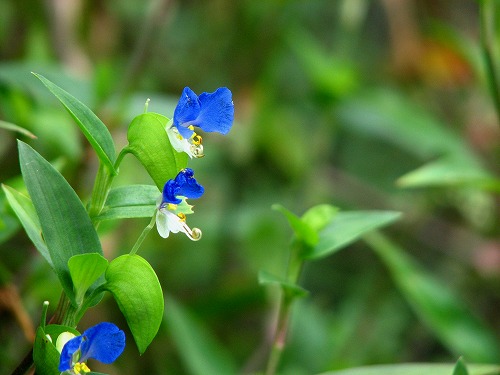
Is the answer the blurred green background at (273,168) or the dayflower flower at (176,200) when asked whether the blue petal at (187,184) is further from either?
the blurred green background at (273,168)

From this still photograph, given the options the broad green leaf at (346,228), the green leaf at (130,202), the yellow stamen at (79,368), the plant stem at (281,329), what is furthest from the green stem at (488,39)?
the yellow stamen at (79,368)

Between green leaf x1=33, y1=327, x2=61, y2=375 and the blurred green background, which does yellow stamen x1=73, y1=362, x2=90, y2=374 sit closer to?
green leaf x1=33, y1=327, x2=61, y2=375

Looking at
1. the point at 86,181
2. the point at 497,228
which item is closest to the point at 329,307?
the point at 497,228

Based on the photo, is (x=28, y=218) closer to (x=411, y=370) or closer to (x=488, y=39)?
(x=411, y=370)

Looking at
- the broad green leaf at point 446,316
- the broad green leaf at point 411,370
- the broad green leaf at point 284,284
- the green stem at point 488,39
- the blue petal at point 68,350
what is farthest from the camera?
the broad green leaf at point 446,316

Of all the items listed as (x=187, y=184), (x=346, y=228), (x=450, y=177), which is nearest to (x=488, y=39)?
(x=450, y=177)

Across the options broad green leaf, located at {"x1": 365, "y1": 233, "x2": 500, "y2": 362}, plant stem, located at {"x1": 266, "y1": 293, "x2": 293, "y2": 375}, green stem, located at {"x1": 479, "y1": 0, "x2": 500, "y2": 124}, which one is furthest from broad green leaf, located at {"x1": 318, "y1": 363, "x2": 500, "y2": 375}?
green stem, located at {"x1": 479, "y1": 0, "x2": 500, "y2": 124}
